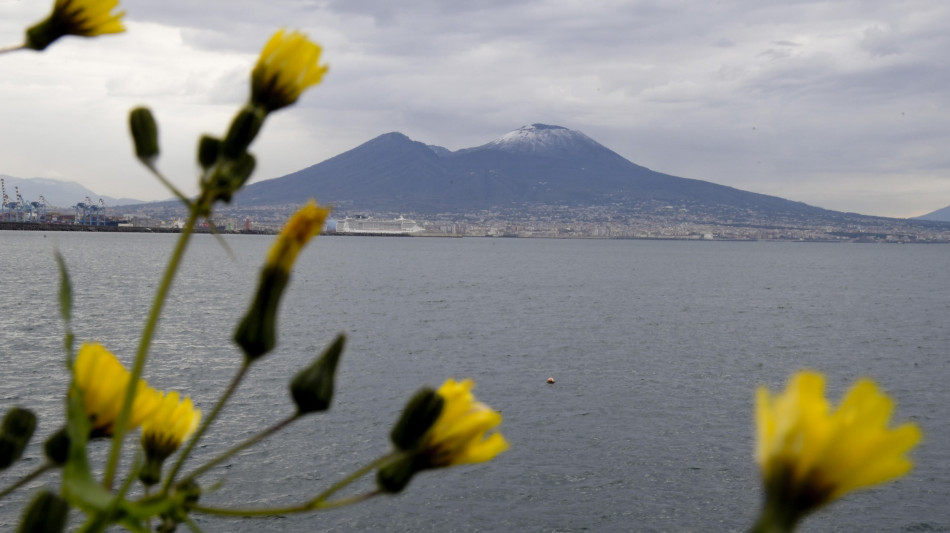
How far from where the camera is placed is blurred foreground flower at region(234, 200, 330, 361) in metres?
1.00

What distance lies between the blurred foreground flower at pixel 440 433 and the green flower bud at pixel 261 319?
0.62 feet

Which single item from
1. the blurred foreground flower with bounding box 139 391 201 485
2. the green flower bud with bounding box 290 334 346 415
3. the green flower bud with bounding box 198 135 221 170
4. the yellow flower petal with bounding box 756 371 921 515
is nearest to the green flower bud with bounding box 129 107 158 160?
the green flower bud with bounding box 198 135 221 170

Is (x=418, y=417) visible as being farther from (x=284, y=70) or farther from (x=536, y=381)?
(x=536, y=381)

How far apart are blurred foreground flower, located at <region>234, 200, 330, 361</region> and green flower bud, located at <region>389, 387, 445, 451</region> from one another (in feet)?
0.60

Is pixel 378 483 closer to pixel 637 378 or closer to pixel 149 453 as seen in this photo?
pixel 149 453

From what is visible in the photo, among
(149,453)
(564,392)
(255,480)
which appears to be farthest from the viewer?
(564,392)

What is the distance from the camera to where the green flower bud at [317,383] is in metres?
1.02

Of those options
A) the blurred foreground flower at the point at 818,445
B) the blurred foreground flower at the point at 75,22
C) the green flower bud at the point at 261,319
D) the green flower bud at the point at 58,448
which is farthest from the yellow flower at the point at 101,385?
the blurred foreground flower at the point at 818,445

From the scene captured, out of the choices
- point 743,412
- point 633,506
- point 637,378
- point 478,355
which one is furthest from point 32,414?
point 478,355

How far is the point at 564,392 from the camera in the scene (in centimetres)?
4025

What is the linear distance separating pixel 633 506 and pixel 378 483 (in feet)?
84.0

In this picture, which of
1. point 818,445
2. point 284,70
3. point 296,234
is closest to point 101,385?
point 296,234

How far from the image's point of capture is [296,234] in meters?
0.98

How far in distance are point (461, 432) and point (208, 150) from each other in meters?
0.43
